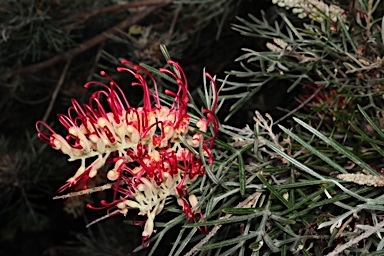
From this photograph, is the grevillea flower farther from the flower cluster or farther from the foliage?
the flower cluster

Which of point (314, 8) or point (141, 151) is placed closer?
point (141, 151)

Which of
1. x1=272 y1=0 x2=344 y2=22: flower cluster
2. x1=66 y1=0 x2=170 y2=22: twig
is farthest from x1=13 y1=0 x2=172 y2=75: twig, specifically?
x1=272 y1=0 x2=344 y2=22: flower cluster

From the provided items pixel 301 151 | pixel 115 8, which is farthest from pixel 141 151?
pixel 115 8

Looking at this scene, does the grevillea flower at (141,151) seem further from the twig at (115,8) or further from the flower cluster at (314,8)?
the twig at (115,8)

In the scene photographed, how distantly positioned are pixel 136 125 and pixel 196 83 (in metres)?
0.48

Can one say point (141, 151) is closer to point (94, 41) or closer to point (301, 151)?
point (301, 151)

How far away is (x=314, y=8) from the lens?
0.46 m

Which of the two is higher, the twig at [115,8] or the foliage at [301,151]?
the twig at [115,8]

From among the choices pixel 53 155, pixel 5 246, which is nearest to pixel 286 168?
pixel 53 155

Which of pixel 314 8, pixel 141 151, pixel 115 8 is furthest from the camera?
pixel 115 8

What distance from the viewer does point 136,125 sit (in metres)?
0.35

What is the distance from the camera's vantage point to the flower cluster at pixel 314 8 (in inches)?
17.3

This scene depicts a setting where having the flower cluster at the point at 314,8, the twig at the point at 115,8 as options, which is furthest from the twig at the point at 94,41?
the flower cluster at the point at 314,8

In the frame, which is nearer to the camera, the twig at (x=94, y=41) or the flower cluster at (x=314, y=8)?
the flower cluster at (x=314, y=8)
